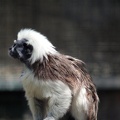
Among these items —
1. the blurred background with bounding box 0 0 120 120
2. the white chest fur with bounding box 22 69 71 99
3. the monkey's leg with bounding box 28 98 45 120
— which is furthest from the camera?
the blurred background with bounding box 0 0 120 120

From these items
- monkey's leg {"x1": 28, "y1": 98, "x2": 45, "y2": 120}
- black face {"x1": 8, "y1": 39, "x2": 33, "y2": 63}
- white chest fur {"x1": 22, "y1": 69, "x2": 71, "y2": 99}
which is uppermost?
black face {"x1": 8, "y1": 39, "x2": 33, "y2": 63}

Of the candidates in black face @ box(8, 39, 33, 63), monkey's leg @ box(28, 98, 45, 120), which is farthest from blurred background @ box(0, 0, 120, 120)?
black face @ box(8, 39, 33, 63)

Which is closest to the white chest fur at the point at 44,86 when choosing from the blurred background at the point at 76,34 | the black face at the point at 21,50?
the black face at the point at 21,50

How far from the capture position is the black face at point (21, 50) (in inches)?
205

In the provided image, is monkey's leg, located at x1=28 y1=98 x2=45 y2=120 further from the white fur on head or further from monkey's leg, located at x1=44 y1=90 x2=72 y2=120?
the white fur on head

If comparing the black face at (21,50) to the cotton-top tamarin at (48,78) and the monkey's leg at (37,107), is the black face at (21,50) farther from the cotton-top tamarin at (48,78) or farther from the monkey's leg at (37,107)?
the monkey's leg at (37,107)

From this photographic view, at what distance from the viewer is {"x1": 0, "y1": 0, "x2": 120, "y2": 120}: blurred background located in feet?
26.8

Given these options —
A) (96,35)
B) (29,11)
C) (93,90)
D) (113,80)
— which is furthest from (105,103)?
(93,90)

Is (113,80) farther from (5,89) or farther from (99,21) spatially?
(5,89)

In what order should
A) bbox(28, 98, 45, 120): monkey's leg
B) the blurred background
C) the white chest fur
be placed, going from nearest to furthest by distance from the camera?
1. the white chest fur
2. bbox(28, 98, 45, 120): monkey's leg
3. the blurred background

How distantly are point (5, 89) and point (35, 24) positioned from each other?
2.65 feet

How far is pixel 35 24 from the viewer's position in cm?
830

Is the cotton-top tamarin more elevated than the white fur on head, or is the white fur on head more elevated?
the white fur on head

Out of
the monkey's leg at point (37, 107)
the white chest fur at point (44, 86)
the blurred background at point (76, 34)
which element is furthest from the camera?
the blurred background at point (76, 34)
